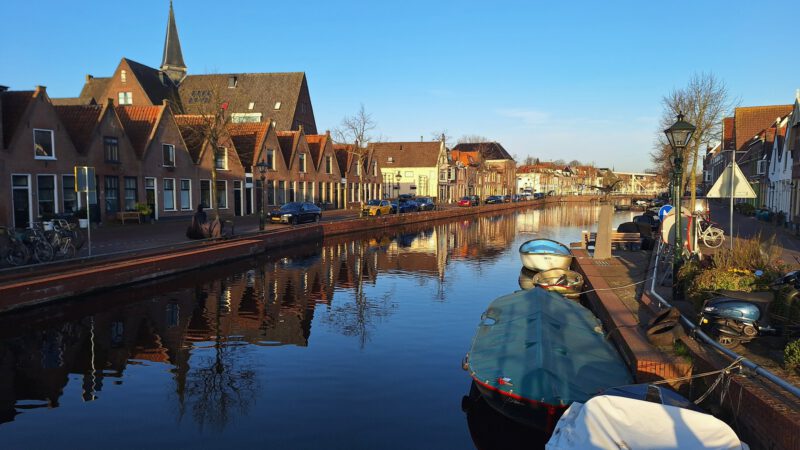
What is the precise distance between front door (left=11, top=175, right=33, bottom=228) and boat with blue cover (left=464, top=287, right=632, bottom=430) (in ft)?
84.0

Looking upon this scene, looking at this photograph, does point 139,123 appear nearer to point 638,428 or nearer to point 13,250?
point 13,250

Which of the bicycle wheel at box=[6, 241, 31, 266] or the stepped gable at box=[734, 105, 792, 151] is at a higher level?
the stepped gable at box=[734, 105, 792, 151]

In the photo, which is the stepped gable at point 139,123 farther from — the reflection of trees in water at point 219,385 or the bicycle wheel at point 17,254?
the reflection of trees in water at point 219,385

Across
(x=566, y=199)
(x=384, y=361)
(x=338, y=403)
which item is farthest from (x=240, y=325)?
(x=566, y=199)

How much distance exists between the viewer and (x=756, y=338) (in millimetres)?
9195

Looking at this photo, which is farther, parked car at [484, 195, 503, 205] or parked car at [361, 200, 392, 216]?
parked car at [484, 195, 503, 205]

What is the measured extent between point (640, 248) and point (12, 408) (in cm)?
2444

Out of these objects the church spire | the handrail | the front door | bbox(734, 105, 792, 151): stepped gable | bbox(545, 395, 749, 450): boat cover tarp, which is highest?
the church spire

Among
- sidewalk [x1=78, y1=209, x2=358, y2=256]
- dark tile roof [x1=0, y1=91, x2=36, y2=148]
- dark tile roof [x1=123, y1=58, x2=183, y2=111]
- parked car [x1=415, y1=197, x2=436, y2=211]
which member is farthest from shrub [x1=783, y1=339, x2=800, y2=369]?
dark tile roof [x1=123, y1=58, x2=183, y2=111]

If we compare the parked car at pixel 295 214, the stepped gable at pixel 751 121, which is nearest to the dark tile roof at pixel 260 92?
the parked car at pixel 295 214

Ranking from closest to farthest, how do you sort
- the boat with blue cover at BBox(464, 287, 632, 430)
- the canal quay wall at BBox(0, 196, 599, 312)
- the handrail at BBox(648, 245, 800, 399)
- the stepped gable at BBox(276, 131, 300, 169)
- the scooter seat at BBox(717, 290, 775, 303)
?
the handrail at BBox(648, 245, 800, 399), the boat with blue cover at BBox(464, 287, 632, 430), the scooter seat at BBox(717, 290, 775, 303), the canal quay wall at BBox(0, 196, 599, 312), the stepped gable at BBox(276, 131, 300, 169)

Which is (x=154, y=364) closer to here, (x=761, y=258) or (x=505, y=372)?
(x=505, y=372)

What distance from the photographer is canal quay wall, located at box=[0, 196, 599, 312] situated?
1551cm

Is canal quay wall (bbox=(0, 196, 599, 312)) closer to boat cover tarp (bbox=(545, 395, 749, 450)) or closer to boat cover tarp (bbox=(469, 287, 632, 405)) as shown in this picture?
boat cover tarp (bbox=(469, 287, 632, 405))
